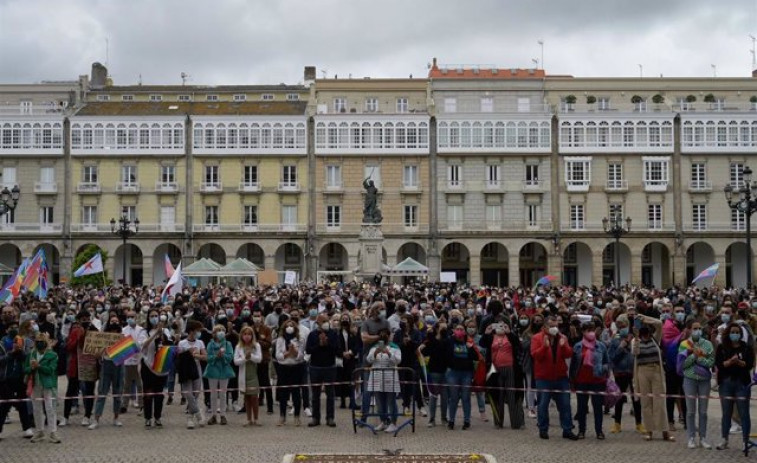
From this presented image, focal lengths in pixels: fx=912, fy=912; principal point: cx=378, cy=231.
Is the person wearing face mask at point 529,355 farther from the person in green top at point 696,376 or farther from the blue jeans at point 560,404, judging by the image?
the person in green top at point 696,376

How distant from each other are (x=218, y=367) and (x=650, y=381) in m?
7.12

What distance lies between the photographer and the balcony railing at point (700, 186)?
6184cm

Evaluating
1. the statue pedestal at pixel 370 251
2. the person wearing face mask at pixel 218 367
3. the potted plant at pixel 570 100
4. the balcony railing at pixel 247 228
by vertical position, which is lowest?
the person wearing face mask at pixel 218 367

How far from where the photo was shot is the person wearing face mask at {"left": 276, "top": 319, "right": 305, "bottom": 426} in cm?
1577

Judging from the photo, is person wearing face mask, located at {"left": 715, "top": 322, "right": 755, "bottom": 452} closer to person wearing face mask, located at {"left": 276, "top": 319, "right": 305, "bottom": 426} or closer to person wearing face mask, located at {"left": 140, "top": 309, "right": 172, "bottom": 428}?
person wearing face mask, located at {"left": 276, "top": 319, "right": 305, "bottom": 426}

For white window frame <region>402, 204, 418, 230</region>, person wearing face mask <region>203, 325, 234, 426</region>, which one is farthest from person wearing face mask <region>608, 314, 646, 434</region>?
white window frame <region>402, 204, 418, 230</region>

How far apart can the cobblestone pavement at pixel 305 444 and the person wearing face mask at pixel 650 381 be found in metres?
0.31

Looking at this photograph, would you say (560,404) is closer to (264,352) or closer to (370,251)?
(264,352)

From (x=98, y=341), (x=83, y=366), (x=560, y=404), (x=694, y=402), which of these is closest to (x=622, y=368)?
(x=560, y=404)

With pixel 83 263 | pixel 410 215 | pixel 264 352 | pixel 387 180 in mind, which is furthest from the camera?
pixel 410 215

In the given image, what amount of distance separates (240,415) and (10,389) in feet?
14.1

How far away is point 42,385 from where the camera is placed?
14.1 meters

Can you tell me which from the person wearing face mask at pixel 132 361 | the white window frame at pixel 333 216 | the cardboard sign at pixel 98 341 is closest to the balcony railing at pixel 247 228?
the white window frame at pixel 333 216

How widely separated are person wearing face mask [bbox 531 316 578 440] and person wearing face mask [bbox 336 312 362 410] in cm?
372
